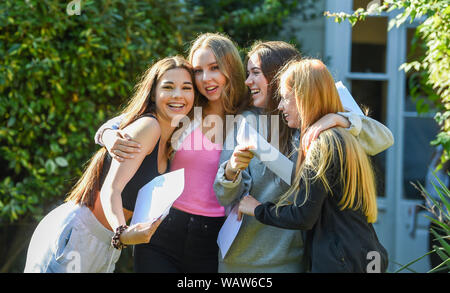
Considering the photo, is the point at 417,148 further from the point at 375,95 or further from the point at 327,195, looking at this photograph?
the point at 327,195

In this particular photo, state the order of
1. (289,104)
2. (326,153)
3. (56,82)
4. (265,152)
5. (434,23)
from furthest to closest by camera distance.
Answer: (56,82)
(434,23)
(289,104)
(265,152)
(326,153)

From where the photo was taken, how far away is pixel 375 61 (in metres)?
5.41

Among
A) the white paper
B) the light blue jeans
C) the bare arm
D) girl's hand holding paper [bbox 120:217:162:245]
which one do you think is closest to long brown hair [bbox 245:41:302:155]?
the white paper

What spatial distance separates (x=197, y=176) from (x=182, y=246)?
0.34 m

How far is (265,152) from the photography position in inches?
84.8

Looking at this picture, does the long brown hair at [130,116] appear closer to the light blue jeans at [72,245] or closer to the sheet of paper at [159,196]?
the light blue jeans at [72,245]

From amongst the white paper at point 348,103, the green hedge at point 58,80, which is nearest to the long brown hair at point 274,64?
the white paper at point 348,103

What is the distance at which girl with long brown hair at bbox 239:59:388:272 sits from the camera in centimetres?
204

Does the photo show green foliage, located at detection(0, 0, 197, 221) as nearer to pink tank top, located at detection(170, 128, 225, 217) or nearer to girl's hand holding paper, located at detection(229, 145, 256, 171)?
pink tank top, located at detection(170, 128, 225, 217)

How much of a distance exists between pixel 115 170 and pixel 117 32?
2028 millimetres

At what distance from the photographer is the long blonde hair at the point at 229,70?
8.93 ft

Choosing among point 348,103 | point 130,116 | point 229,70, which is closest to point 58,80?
point 130,116

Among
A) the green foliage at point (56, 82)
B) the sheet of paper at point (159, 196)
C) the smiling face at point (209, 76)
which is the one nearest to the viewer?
the sheet of paper at point (159, 196)

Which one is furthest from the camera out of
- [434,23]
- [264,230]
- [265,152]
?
[434,23]
